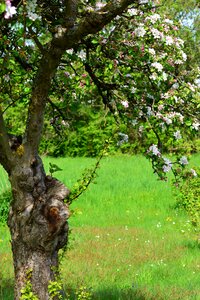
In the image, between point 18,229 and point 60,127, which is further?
point 60,127

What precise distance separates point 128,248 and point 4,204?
4176 millimetres

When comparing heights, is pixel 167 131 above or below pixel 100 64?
below

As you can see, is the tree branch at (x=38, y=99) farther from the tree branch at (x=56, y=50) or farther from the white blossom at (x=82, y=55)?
the white blossom at (x=82, y=55)

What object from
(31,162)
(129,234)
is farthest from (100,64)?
(129,234)

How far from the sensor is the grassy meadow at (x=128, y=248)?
8.48m

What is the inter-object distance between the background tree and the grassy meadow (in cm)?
51

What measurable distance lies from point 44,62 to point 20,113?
2909 centimetres

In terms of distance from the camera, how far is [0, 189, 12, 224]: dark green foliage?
13867mm

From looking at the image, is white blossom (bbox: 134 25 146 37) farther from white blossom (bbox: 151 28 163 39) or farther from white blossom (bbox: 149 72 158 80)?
white blossom (bbox: 149 72 158 80)

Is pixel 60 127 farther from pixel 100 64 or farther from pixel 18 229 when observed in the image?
pixel 18 229

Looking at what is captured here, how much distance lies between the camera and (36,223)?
17.5ft

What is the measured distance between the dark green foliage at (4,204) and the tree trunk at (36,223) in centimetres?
829

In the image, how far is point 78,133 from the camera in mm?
33656

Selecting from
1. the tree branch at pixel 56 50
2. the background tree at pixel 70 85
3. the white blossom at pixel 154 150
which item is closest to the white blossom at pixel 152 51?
the background tree at pixel 70 85
